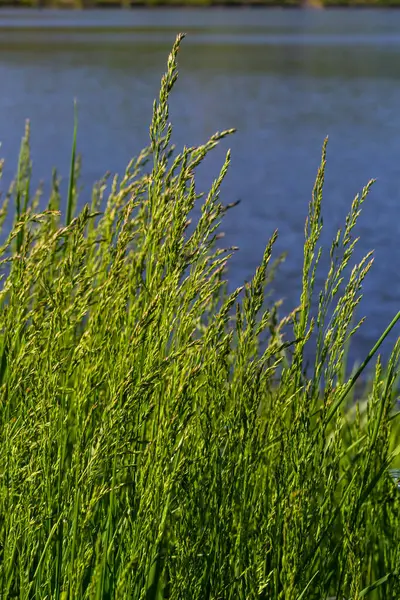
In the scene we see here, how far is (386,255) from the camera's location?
12359 millimetres

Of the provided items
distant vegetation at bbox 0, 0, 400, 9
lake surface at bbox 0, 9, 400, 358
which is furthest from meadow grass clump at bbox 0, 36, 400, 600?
distant vegetation at bbox 0, 0, 400, 9

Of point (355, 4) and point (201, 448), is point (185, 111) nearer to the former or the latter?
point (201, 448)

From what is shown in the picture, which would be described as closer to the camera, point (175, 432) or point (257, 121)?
point (175, 432)

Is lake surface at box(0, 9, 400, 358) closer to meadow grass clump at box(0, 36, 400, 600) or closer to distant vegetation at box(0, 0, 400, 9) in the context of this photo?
meadow grass clump at box(0, 36, 400, 600)

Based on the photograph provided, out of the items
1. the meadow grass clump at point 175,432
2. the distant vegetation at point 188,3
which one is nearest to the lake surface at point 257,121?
the meadow grass clump at point 175,432

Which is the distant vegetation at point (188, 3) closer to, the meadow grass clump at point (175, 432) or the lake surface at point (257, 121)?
the lake surface at point (257, 121)

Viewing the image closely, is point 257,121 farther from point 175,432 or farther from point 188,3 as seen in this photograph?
point 188,3

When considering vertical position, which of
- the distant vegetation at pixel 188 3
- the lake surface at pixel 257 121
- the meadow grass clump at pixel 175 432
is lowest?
the meadow grass clump at pixel 175 432

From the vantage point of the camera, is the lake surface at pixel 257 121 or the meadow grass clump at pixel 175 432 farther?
the lake surface at pixel 257 121

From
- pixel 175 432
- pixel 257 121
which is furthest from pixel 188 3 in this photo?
pixel 175 432

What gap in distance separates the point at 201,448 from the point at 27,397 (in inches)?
15.2

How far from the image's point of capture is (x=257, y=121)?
2362 centimetres

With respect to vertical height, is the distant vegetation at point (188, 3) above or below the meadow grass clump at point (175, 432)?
above

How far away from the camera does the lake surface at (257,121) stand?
1278 centimetres
